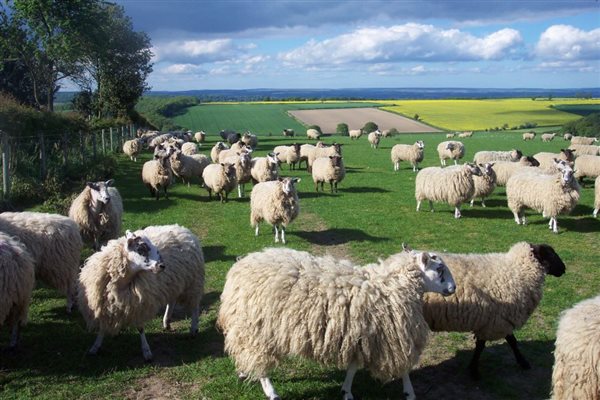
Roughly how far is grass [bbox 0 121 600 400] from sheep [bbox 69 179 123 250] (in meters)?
1.84

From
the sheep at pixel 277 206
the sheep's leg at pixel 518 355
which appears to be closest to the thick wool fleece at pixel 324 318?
the sheep's leg at pixel 518 355

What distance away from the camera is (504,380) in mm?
6344

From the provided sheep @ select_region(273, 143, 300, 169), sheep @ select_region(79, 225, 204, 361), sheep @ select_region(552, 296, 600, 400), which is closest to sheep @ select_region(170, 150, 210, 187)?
sheep @ select_region(273, 143, 300, 169)

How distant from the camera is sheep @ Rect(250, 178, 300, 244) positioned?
43.8 feet

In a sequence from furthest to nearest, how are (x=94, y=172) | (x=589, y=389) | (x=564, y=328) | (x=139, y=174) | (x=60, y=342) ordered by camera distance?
(x=139, y=174) → (x=94, y=172) → (x=60, y=342) → (x=564, y=328) → (x=589, y=389)

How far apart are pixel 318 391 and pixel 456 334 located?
284cm

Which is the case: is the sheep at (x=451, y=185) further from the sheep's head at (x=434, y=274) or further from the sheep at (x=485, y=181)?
the sheep's head at (x=434, y=274)

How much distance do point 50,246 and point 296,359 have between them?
15.2 ft

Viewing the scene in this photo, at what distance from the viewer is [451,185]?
53.2 feet

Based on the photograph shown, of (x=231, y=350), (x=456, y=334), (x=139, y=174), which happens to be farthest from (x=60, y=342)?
(x=139, y=174)

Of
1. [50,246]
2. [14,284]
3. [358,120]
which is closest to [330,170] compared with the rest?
[50,246]

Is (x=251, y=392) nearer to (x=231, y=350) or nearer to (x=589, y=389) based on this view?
(x=231, y=350)

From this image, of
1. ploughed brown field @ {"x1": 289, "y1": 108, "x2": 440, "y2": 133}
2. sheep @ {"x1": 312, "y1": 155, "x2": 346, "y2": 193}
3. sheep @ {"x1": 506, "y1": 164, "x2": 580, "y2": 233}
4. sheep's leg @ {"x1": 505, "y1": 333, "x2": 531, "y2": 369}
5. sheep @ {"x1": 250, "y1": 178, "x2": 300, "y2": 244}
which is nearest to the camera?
sheep's leg @ {"x1": 505, "y1": 333, "x2": 531, "y2": 369}

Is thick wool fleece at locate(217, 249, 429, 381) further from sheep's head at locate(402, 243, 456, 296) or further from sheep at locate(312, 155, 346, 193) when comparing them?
sheep at locate(312, 155, 346, 193)
